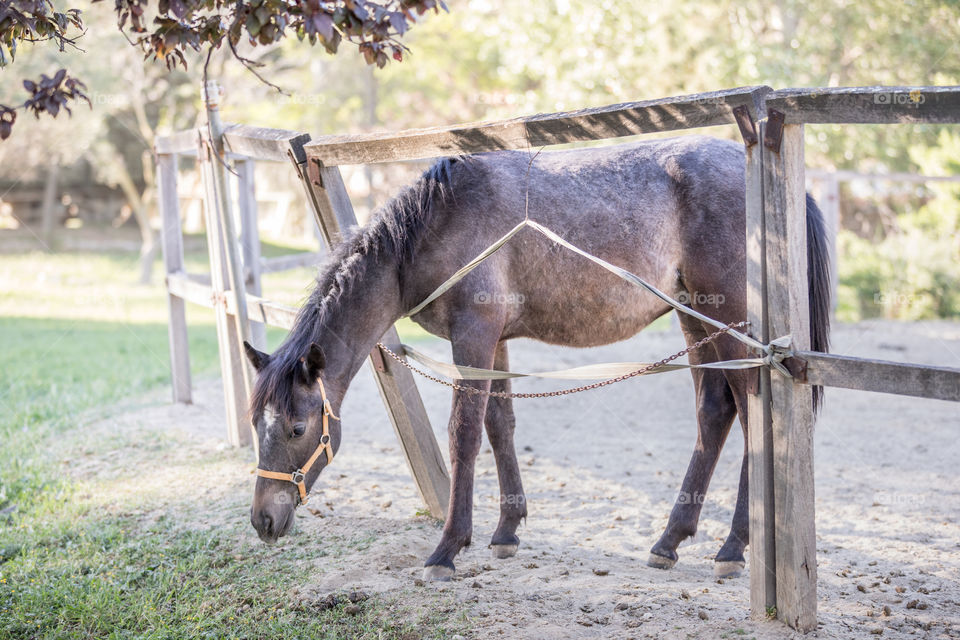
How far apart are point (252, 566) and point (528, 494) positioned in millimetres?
1680

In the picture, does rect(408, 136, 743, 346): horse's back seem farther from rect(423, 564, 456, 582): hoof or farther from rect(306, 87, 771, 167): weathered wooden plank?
rect(423, 564, 456, 582): hoof

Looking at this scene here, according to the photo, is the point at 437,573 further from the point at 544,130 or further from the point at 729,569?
the point at 544,130

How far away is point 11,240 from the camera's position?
62.9 ft

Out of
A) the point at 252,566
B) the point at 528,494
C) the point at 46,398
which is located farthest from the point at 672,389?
the point at 46,398

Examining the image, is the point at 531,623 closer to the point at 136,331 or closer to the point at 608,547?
the point at 608,547

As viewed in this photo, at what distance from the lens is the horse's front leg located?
3361 millimetres

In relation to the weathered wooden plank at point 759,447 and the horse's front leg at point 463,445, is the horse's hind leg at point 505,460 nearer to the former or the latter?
the horse's front leg at point 463,445

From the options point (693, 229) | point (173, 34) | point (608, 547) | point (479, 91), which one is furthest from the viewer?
point (479, 91)

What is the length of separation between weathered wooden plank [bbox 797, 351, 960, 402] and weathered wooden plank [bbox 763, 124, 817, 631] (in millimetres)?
99

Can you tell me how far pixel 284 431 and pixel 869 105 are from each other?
2.24 metres

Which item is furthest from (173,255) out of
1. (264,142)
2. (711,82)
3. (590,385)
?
(711,82)

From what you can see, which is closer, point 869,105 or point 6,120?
point 869,105

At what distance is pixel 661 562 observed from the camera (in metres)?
3.55

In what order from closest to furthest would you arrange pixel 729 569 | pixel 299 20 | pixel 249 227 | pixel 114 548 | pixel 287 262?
pixel 299 20 → pixel 729 569 → pixel 114 548 → pixel 249 227 → pixel 287 262
